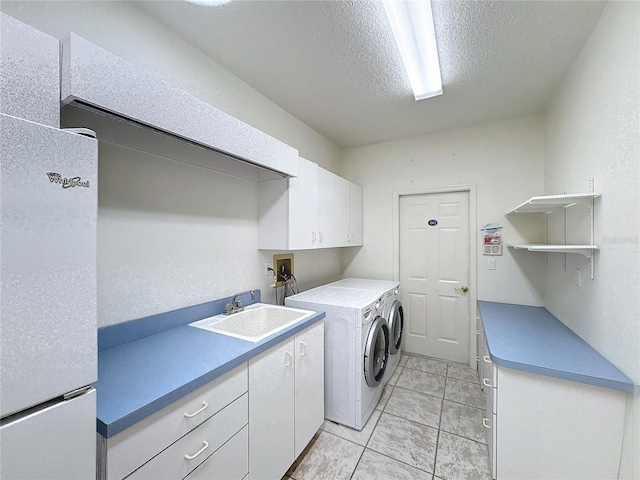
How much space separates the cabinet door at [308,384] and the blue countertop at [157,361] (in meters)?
0.14

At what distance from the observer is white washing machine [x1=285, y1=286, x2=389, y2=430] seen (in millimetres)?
1944

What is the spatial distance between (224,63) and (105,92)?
3.75 feet

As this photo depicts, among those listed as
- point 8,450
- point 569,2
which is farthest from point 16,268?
point 569,2

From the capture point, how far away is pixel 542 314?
2318 mm

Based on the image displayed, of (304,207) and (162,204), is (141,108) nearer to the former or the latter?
(162,204)

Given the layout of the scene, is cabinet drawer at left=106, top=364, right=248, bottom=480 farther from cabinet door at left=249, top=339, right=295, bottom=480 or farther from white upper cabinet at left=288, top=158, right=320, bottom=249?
white upper cabinet at left=288, top=158, right=320, bottom=249

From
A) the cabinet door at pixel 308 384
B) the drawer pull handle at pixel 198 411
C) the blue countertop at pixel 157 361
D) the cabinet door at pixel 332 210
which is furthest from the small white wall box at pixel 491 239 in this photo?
the drawer pull handle at pixel 198 411

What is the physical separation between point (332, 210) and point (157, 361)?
1.94m

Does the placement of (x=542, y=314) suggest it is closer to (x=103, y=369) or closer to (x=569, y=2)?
(x=569, y=2)

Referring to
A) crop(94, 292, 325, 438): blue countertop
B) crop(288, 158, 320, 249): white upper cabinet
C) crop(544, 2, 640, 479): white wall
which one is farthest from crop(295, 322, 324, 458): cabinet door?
crop(544, 2, 640, 479): white wall

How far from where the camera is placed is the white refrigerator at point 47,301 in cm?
57

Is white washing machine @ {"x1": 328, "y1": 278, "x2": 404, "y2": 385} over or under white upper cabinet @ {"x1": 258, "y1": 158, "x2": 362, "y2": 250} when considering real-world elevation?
under

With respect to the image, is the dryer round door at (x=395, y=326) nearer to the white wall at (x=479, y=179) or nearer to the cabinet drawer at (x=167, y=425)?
the white wall at (x=479, y=179)

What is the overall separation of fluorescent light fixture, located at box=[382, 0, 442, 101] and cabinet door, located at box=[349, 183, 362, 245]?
1.25m
